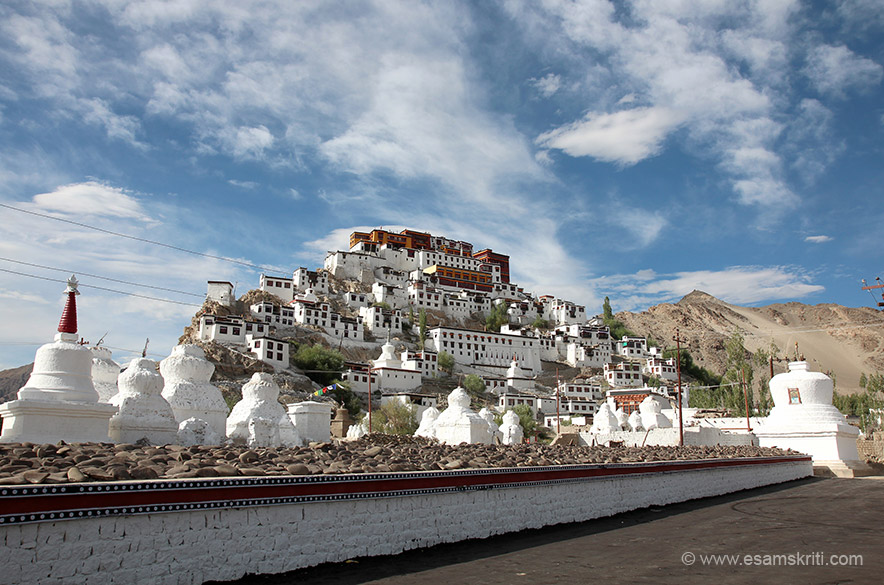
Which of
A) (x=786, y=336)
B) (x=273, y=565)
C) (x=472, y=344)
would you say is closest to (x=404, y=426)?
(x=273, y=565)

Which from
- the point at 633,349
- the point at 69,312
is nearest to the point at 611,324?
the point at 633,349

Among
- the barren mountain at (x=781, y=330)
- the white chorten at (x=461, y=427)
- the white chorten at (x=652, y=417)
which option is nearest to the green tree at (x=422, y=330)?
the white chorten at (x=652, y=417)

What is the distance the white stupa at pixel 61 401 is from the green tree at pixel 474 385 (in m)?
59.3

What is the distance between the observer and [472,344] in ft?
271

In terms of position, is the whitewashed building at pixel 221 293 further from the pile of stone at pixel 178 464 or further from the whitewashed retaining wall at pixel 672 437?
the pile of stone at pixel 178 464

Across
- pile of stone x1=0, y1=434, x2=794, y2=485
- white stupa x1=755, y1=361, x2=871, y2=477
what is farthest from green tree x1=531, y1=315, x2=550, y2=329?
pile of stone x1=0, y1=434, x2=794, y2=485

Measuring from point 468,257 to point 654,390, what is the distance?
1580 inches

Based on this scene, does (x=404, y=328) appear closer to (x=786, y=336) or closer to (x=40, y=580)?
(x=40, y=580)

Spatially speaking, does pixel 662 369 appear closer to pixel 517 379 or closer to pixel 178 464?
pixel 517 379

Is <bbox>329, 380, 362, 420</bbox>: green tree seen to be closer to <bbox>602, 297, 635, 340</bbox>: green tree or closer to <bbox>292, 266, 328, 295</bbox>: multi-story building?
<bbox>292, 266, 328, 295</bbox>: multi-story building

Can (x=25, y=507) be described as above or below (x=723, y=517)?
above

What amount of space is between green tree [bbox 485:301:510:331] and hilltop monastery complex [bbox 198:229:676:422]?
4.38ft

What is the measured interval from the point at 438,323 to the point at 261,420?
243ft

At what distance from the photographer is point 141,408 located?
45.8 feet
